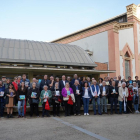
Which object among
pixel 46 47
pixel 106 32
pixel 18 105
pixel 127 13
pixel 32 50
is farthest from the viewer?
pixel 127 13

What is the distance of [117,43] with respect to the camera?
23328mm

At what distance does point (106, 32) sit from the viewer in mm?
23891

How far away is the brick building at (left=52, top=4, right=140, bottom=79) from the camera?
23125 mm

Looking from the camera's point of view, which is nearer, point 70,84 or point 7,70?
point 70,84

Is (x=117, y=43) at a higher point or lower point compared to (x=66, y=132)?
higher

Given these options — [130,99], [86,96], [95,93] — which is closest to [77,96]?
[86,96]

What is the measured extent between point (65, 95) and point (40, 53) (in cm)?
924

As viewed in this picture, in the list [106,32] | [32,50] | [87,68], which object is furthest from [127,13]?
[32,50]

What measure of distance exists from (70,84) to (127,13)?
18.9 meters

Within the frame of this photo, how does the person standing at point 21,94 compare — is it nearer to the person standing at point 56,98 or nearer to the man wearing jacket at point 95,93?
the person standing at point 56,98

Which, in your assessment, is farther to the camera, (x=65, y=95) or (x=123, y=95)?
(x=123, y=95)

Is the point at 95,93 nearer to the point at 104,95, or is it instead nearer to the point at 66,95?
the point at 104,95

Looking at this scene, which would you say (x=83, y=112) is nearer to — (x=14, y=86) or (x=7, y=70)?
(x=14, y=86)

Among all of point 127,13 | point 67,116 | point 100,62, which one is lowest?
point 67,116
